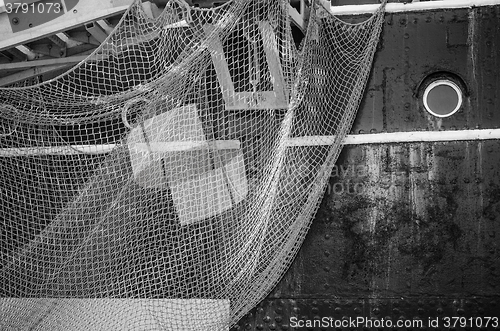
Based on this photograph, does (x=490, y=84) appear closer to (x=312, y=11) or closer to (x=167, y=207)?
(x=312, y=11)

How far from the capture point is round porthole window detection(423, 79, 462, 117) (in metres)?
6.39

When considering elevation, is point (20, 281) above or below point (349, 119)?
below

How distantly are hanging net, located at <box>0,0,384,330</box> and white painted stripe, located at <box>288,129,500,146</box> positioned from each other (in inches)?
1.0

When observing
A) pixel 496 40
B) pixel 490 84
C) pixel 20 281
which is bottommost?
pixel 20 281

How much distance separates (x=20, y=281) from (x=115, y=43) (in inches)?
97.5

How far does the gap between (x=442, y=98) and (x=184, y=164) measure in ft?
8.09

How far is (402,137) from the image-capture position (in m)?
6.38

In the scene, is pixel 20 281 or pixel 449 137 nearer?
pixel 449 137

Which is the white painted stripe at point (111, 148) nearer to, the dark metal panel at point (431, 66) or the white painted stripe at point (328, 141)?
the white painted stripe at point (328, 141)

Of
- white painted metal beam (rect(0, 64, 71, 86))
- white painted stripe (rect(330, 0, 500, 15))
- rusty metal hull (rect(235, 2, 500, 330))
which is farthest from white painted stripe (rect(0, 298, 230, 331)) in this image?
white painted stripe (rect(330, 0, 500, 15))

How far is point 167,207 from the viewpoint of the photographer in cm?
655

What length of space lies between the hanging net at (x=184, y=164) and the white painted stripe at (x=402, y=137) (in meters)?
0.03

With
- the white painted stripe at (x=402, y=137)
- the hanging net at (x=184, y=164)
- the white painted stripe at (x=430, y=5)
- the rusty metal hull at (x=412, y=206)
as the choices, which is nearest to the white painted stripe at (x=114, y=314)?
the hanging net at (x=184, y=164)

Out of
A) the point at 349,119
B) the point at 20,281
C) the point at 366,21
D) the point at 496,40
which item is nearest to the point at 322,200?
the point at 349,119
